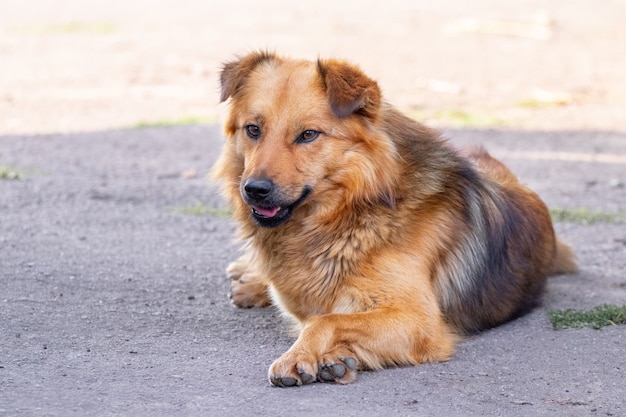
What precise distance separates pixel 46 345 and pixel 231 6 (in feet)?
69.5

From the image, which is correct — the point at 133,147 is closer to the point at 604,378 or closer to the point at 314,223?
the point at 314,223

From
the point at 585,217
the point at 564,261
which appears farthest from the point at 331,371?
the point at 585,217

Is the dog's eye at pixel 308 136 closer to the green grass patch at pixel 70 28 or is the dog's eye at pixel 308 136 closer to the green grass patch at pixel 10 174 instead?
the green grass patch at pixel 10 174

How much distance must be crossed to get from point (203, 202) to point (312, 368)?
4777 mm

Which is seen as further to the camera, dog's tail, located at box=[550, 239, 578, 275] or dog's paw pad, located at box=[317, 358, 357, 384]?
dog's tail, located at box=[550, 239, 578, 275]

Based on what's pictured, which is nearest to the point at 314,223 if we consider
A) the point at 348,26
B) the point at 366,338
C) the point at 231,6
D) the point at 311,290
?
the point at 311,290

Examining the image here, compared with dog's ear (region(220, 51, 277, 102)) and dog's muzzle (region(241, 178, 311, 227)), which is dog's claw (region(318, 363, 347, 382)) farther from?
dog's ear (region(220, 51, 277, 102))

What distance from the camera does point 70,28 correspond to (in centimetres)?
2153

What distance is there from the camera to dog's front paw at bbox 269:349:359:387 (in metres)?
4.99

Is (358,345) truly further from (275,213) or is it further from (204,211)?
(204,211)

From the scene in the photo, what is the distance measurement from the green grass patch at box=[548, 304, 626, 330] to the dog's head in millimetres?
1442

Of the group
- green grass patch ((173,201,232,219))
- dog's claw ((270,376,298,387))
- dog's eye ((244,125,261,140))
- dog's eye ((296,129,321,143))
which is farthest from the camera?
green grass patch ((173,201,232,219))

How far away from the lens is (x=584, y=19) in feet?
77.0

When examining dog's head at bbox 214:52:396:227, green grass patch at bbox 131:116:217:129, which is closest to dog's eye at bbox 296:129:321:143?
dog's head at bbox 214:52:396:227
